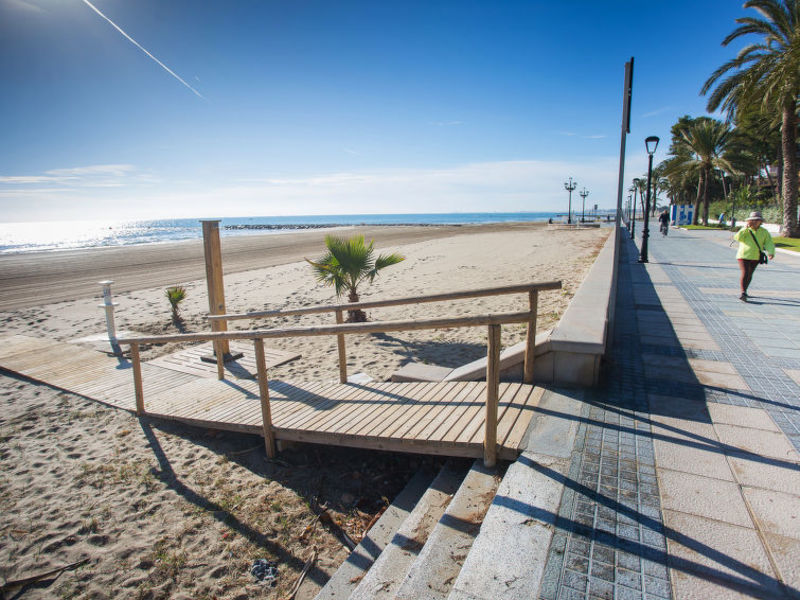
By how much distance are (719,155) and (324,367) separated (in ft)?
141

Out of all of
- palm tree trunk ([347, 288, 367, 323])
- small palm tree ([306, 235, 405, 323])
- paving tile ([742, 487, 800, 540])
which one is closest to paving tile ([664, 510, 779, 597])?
paving tile ([742, 487, 800, 540])

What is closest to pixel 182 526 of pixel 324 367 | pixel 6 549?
pixel 6 549

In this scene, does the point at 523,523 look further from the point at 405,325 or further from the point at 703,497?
the point at 405,325

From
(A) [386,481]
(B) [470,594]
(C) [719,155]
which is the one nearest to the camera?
(B) [470,594]

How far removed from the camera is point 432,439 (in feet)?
10.1

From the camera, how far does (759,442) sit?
9.30 feet

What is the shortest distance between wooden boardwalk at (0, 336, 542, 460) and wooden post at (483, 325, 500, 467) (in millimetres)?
98

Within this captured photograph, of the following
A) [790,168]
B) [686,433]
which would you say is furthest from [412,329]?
[790,168]

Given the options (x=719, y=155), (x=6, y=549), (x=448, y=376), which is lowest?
(x=6, y=549)

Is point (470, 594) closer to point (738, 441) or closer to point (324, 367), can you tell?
point (738, 441)

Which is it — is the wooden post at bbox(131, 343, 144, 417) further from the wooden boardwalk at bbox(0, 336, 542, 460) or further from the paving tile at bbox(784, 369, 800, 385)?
the paving tile at bbox(784, 369, 800, 385)

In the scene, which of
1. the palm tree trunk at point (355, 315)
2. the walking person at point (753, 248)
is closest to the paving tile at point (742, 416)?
the walking person at point (753, 248)

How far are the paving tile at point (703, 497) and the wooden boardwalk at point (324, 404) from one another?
85 cm

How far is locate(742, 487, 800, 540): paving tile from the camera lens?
2.08m
